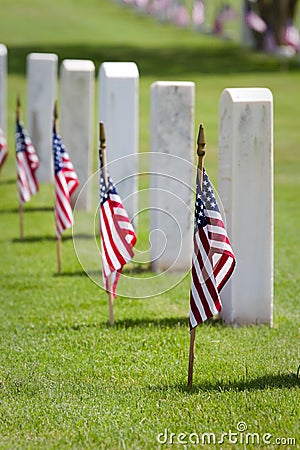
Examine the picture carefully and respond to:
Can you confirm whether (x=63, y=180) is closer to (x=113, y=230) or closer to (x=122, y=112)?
(x=122, y=112)

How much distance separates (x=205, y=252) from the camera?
723 cm

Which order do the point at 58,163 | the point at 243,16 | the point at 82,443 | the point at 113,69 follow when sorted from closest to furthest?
the point at 82,443
the point at 58,163
the point at 113,69
the point at 243,16

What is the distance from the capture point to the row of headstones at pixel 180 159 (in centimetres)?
902

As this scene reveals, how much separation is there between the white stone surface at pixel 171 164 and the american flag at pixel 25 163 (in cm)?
203

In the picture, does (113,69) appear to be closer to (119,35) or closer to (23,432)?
(23,432)

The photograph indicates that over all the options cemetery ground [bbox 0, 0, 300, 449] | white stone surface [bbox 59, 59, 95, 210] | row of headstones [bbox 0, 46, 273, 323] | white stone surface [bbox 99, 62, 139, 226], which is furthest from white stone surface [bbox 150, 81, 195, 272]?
white stone surface [bbox 59, 59, 95, 210]

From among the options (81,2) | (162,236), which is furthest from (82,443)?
(81,2)

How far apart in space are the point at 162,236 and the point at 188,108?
129cm

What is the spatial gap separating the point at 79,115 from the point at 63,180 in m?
3.68

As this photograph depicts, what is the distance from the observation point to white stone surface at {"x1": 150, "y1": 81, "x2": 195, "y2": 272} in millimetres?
10992

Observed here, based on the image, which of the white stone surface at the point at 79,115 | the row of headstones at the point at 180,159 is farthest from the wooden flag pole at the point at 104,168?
the white stone surface at the point at 79,115

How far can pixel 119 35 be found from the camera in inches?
1577

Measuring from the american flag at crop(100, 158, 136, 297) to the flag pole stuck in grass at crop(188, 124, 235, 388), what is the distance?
5.10ft

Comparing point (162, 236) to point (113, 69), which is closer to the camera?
point (162, 236)
